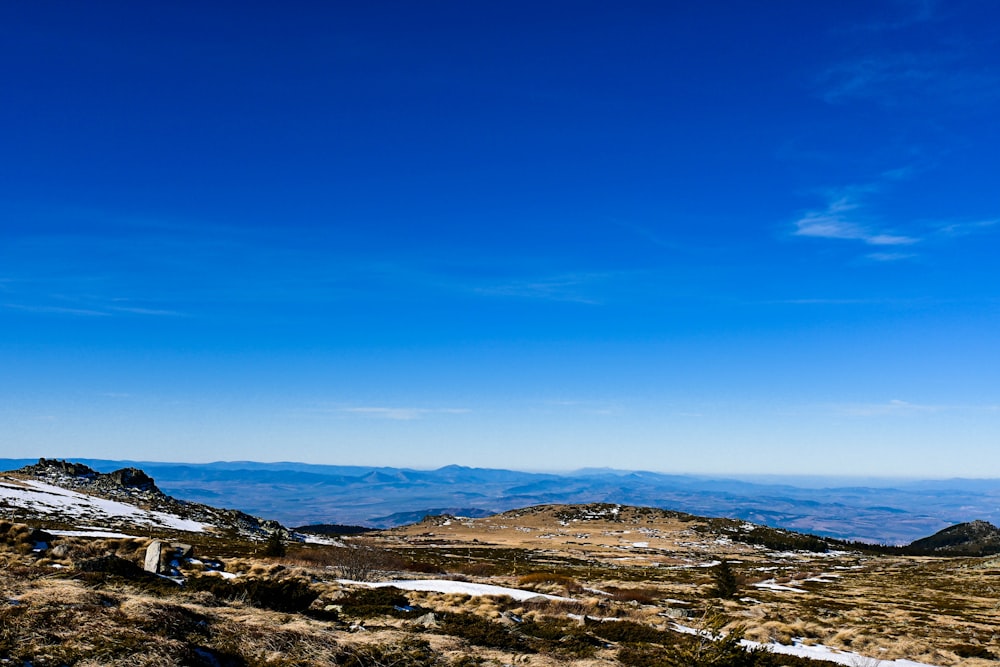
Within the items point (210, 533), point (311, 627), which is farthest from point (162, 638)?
point (210, 533)

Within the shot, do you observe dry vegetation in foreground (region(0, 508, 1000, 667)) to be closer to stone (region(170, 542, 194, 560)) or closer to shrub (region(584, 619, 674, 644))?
shrub (region(584, 619, 674, 644))

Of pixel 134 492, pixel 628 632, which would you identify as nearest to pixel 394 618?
pixel 628 632

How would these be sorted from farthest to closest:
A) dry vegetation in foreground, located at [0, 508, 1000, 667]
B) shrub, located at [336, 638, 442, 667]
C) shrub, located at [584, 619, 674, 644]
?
shrub, located at [584, 619, 674, 644] < shrub, located at [336, 638, 442, 667] < dry vegetation in foreground, located at [0, 508, 1000, 667]

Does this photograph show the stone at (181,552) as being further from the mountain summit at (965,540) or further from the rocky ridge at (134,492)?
the mountain summit at (965,540)

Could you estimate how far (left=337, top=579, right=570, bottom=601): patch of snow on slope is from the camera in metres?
24.7

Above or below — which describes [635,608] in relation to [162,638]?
below

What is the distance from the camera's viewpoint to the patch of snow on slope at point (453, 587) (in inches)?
973

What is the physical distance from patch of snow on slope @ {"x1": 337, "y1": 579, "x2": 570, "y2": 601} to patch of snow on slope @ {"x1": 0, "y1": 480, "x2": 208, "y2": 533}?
37.9 metres

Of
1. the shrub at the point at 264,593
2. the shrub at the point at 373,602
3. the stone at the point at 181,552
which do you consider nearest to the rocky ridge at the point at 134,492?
the stone at the point at 181,552

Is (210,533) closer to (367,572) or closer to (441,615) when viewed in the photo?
(367,572)

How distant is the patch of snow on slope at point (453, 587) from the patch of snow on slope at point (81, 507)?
37.9 metres

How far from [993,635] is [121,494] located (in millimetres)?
85578

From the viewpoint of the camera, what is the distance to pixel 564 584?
98.6 feet

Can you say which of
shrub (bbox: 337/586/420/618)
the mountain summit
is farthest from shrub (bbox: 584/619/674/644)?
the mountain summit
